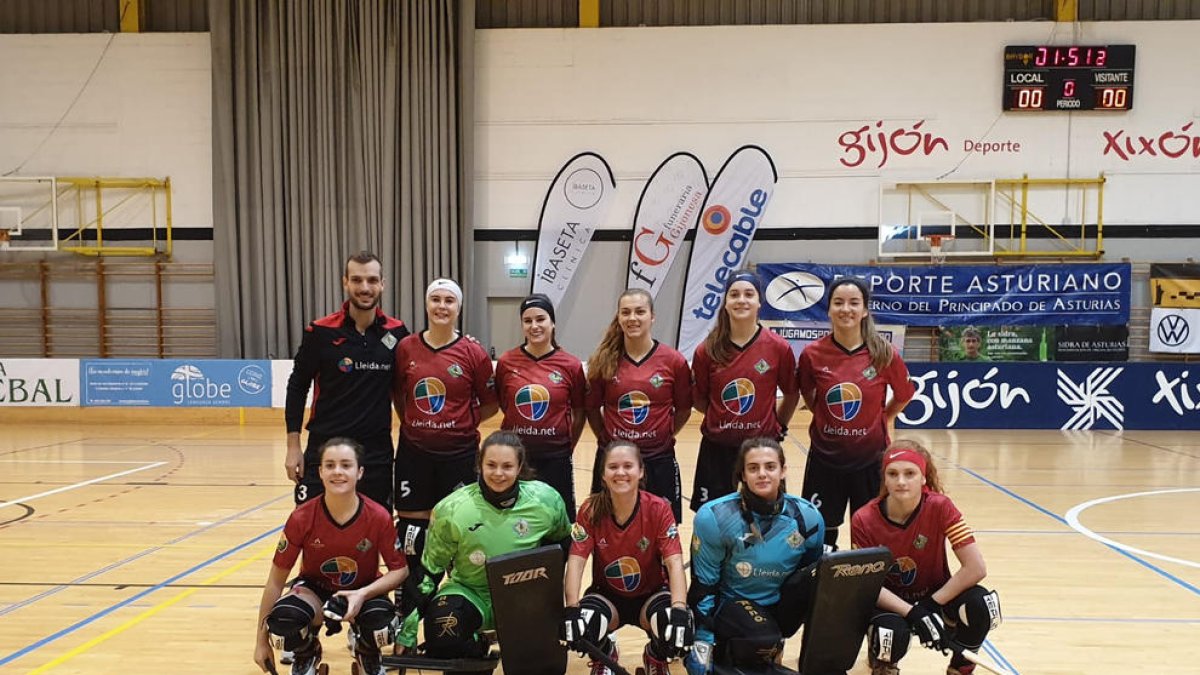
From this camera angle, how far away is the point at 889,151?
12.3 meters

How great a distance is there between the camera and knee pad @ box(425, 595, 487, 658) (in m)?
3.08

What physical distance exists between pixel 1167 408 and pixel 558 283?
826cm

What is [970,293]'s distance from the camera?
12.1m

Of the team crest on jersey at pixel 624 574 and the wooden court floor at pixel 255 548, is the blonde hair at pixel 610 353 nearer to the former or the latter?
the team crest on jersey at pixel 624 574

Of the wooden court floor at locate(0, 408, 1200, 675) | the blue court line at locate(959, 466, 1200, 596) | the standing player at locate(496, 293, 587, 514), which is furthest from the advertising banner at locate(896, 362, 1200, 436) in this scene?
the standing player at locate(496, 293, 587, 514)

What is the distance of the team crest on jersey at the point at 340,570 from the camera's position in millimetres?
3264

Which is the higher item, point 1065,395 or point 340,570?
point 340,570

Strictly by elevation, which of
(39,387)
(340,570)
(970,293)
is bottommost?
(39,387)

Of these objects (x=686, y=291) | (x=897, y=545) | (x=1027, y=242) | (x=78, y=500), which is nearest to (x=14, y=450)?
(x=78, y=500)

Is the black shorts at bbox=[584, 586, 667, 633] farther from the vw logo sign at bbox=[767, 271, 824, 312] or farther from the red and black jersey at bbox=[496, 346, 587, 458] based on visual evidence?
the vw logo sign at bbox=[767, 271, 824, 312]

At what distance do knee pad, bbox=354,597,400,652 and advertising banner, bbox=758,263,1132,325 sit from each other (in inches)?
378

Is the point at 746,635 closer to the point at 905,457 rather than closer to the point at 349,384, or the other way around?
the point at 905,457

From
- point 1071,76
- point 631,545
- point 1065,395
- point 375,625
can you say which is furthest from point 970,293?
point 375,625

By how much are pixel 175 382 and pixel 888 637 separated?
1066cm
